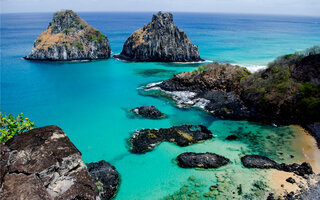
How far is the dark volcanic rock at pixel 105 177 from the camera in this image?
81.5 feet

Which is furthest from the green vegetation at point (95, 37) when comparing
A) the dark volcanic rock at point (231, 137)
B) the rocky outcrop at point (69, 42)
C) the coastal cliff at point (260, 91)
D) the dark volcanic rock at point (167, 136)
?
the dark volcanic rock at point (231, 137)

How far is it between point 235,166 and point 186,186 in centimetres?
753

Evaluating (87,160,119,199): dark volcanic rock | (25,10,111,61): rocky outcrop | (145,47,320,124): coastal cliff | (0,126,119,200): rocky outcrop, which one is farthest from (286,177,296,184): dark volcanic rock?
(25,10,111,61): rocky outcrop

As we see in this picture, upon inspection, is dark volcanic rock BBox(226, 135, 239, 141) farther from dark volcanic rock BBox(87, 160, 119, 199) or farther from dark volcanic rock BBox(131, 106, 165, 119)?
dark volcanic rock BBox(87, 160, 119, 199)

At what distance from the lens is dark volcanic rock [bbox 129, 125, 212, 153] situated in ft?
110

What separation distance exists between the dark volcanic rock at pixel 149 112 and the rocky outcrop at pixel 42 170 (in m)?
30.0

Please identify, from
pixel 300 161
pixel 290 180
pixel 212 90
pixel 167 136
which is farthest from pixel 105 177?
pixel 212 90

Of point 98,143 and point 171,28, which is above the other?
point 171,28

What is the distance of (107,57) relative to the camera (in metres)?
94.3

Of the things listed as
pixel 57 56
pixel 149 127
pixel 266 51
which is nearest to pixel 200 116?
pixel 149 127

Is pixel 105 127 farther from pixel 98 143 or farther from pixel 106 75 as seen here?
pixel 106 75

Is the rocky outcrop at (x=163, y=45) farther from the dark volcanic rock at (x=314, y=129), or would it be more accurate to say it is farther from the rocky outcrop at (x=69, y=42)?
the dark volcanic rock at (x=314, y=129)

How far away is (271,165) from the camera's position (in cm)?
2848

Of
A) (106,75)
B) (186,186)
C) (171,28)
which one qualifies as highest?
(171,28)
